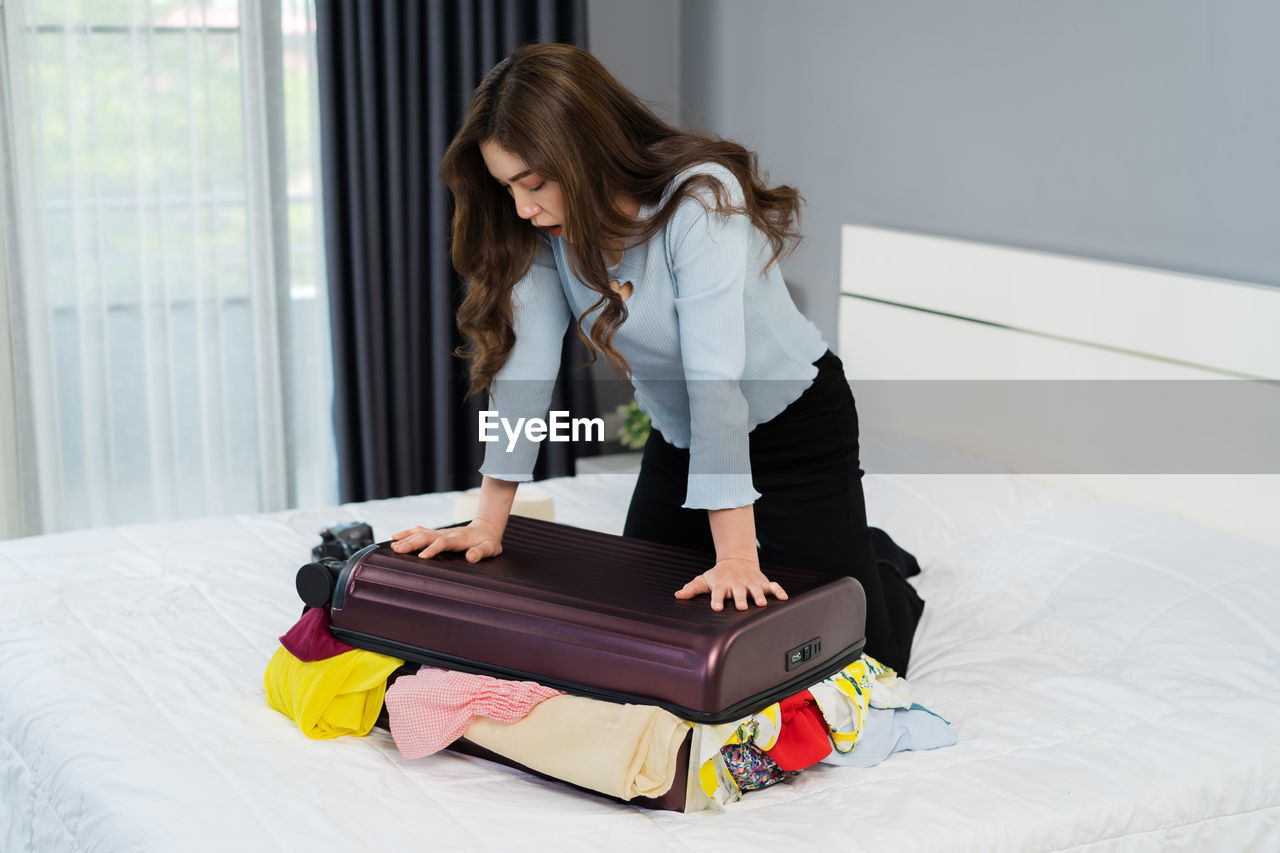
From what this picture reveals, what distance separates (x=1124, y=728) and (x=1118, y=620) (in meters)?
0.34

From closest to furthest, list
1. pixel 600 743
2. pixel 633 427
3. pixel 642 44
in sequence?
1. pixel 600 743
2. pixel 633 427
3. pixel 642 44

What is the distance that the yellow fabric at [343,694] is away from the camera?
65.5 inches

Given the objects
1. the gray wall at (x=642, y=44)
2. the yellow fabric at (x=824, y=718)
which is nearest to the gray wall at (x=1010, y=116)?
the gray wall at (x=642, y=44)

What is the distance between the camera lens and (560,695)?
153 centimetres

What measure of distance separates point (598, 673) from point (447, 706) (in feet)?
0.68

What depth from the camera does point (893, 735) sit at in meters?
1.68

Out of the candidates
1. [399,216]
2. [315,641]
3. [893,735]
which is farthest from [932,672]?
[399,216]

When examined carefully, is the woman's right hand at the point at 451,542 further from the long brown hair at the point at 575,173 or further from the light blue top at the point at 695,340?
the long brown hair at the point at 575,173

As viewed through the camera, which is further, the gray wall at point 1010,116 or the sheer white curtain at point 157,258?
the sheer white curtain at point 157,258

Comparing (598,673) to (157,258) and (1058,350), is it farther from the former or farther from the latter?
(157,258)

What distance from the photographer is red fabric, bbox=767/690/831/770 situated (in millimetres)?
1573

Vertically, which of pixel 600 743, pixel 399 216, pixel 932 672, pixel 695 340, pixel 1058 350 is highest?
pixel 399 216

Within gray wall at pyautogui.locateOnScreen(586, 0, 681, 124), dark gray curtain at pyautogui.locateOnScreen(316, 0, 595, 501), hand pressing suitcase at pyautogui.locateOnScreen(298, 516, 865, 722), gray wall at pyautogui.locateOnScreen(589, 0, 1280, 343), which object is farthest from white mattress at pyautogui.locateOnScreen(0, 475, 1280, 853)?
gray wall at pyautogui.locateOnScreen(586, 0, 681, 124)

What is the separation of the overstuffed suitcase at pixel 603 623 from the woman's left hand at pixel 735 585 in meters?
0.01
